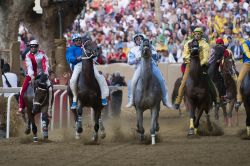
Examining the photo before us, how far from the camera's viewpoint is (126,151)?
15312 millimetres

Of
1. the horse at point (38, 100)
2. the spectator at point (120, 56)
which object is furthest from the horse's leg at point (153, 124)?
the spectator at point (120, 56)

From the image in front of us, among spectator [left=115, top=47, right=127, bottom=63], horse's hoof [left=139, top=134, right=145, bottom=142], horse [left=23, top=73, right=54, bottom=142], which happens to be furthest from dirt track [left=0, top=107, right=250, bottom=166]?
spectator [left=115, top=47, right=127, bottom=63]

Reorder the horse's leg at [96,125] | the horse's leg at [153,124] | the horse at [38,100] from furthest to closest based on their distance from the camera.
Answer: the horse at [38,100]
the horse's leg at [96,125]
the horse's leg at [153,124]

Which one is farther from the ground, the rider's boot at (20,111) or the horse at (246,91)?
the horse at (246,91)

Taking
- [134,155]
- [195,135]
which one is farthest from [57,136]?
[134,155]

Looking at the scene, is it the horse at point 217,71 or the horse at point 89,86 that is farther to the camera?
the horse at point 217,71

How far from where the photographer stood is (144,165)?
1301 centimetres

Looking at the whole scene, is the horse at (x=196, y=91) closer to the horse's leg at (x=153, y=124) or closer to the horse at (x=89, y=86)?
the horse's leg at (x=153, y=124)

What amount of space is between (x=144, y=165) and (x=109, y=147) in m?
3.27

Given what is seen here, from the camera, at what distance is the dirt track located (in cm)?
1359

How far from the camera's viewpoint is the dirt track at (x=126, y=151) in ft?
44.6

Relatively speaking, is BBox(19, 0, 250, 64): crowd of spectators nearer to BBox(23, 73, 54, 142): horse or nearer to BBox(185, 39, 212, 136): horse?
BBox(185, 39, 212, 136): horse

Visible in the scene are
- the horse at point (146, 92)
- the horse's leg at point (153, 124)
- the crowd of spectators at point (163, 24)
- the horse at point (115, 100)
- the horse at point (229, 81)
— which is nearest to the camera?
the horse's leg at point (153, 124)

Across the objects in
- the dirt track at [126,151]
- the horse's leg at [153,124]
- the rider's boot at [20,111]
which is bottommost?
Result: the dirt track at [126,151]
